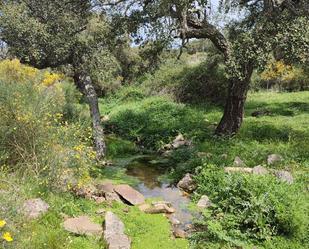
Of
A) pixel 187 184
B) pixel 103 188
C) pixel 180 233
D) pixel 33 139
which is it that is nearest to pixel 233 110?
pixel 187 184

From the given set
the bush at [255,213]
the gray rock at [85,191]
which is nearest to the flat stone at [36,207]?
the gray rock at [85,191]

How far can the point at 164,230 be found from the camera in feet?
31.0

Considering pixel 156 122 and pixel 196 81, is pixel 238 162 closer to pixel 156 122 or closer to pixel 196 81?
pixel 156 122

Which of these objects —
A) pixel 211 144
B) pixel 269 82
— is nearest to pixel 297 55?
pixel 211 144

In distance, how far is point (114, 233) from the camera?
8625mm

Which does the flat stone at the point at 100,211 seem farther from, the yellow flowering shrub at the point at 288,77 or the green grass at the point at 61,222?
the yellow flowering shrub at the point at 288,77

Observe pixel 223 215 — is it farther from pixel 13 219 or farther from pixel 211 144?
pixel 211 144

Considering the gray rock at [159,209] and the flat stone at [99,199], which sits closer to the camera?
the gray rock at [159,209]

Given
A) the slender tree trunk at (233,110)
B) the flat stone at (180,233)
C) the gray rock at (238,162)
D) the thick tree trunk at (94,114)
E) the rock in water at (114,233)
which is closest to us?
the rock in water at (114,233)

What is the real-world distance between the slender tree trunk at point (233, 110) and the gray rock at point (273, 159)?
11.9 ft

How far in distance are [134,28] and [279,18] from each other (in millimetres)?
5315

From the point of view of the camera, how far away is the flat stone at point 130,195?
11195mm

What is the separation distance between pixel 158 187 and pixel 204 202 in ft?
8.78

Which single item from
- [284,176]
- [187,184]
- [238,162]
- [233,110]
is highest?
[233,110]
